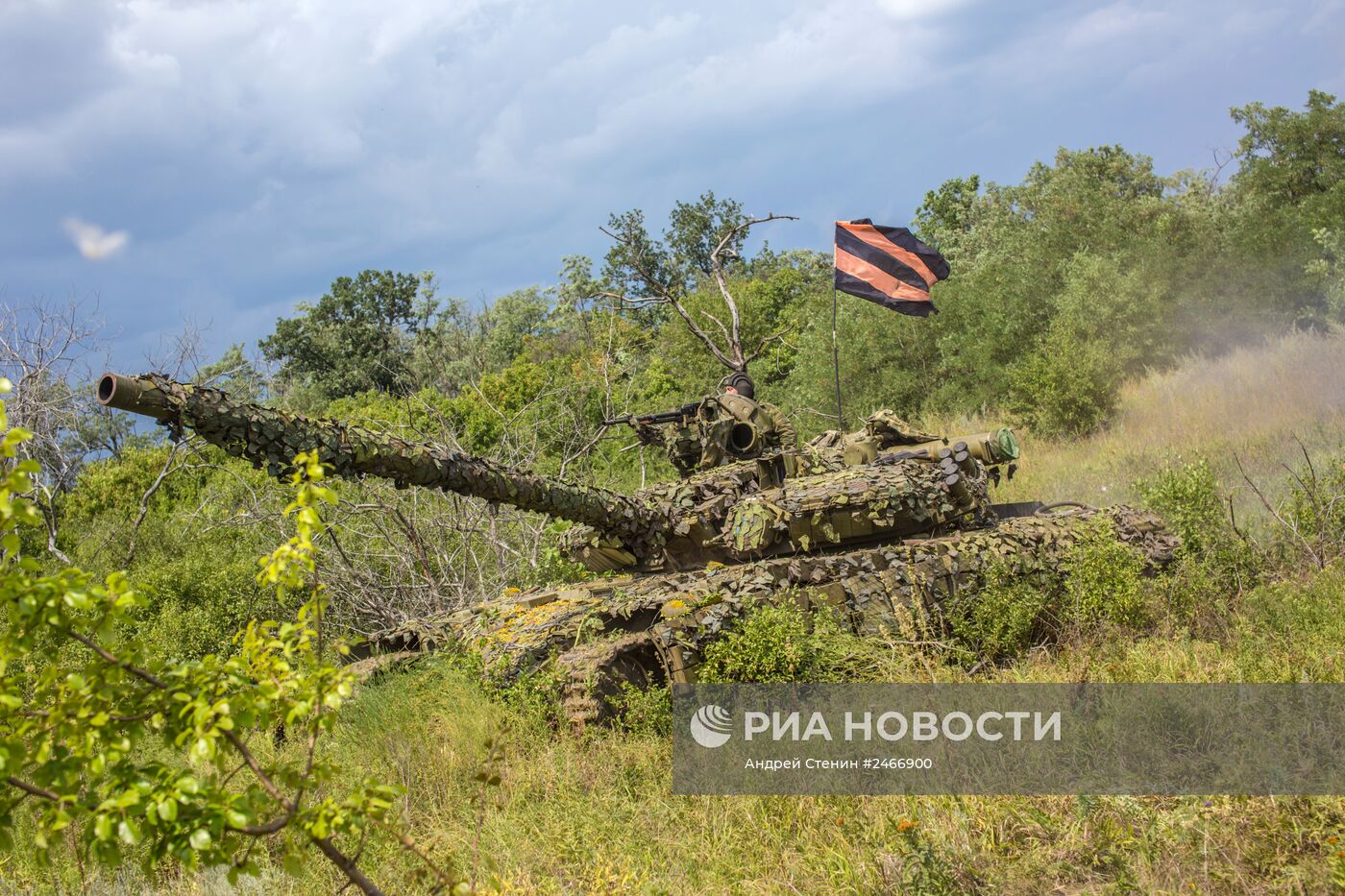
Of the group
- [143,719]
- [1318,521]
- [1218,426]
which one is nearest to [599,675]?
[143,719]

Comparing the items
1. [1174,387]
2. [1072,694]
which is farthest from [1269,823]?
[1174,387]

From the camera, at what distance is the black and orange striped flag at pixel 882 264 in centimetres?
1111

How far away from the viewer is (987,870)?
4652mm

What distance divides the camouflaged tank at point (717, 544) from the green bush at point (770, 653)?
0.41 ft

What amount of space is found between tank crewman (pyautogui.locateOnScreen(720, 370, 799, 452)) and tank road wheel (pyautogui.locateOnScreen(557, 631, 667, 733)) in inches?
107

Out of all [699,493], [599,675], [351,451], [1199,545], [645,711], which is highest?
[351,451]

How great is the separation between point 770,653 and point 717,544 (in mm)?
1682

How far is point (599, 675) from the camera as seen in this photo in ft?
21.5

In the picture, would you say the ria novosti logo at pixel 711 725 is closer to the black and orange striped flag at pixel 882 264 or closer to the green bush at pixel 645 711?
the green bush at pixel 645 711

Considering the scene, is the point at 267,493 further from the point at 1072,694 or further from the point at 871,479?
the point at 1072,694

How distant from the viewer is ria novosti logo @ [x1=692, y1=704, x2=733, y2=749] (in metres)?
6.56

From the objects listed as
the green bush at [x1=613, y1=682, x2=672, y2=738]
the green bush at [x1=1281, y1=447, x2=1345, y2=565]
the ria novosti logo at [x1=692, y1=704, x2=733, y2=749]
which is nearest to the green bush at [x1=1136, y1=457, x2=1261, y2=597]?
the green bush at [x1=1281, y1=447, x2=1345, y2=565]

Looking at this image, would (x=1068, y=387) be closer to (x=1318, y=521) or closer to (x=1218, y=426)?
(x=1218, y=426)

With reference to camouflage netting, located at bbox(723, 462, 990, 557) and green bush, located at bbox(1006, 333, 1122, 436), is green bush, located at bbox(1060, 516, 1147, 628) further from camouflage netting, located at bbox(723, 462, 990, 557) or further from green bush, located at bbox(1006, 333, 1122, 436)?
green bush, located at bbox(1006, 333, 1122, 436)
